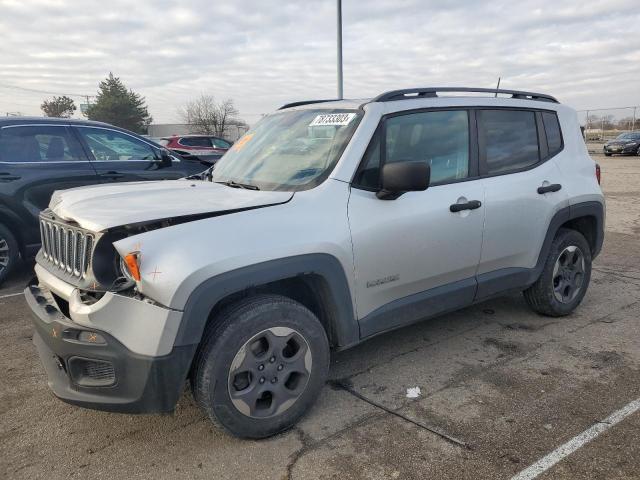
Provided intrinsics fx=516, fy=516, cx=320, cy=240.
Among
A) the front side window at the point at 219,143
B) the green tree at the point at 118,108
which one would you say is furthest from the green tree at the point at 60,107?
the front side window at the point at 219,143

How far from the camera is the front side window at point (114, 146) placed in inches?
239

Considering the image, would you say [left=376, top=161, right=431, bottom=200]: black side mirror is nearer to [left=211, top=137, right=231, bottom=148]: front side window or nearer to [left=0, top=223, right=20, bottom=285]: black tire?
[left=0, top=223, right=20, bottom=285]: black tire

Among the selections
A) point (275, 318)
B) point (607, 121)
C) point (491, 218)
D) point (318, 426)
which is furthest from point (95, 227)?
point (607, 121)

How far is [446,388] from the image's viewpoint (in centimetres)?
336

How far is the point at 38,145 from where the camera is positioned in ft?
18.8

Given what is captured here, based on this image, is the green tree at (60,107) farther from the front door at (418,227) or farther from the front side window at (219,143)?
the front door at (418,227)

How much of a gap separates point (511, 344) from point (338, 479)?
7.03ft

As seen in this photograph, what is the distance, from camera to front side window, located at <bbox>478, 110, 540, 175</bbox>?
3.86m

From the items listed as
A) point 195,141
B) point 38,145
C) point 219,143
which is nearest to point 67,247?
point 38,145

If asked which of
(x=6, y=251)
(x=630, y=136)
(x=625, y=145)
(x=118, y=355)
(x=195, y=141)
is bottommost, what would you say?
(x=625, y=145)

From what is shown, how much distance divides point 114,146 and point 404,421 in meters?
4.93

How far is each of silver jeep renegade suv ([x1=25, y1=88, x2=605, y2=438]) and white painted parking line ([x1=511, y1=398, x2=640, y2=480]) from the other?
44.0 inches

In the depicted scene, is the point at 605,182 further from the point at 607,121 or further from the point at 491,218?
the point at 607,121

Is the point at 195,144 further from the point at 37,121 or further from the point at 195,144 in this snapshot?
the point at 37,121
